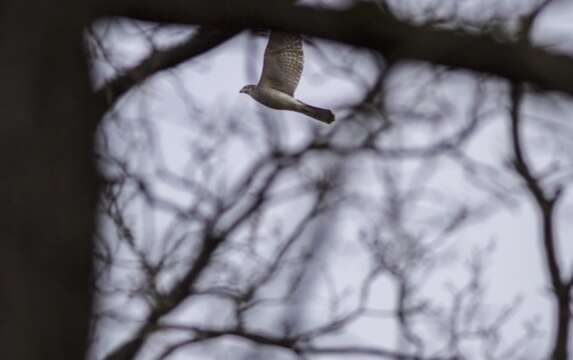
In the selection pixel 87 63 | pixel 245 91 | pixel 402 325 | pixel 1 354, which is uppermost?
pixel 87 63

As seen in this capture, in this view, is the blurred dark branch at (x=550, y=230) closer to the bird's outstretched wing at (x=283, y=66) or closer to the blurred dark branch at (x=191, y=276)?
the blurred dark branch at (x=191, y=276)

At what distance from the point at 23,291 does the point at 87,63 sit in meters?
0.55

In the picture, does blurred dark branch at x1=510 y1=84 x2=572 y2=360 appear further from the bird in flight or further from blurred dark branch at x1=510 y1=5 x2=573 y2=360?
the bird in flight

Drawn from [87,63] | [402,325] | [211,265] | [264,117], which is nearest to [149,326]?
[211,265]

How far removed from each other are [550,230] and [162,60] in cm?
430

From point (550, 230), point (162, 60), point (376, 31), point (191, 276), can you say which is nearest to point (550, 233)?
point (550, 230)

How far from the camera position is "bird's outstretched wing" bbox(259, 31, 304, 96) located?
392 centimetres

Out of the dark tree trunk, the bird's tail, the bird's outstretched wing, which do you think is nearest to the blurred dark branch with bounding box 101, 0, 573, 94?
the dark tree trunk

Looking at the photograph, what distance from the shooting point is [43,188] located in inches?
87.3

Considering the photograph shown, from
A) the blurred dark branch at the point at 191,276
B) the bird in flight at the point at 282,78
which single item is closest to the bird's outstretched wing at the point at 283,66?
the bird in flight at the point at 282,78

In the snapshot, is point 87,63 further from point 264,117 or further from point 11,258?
point 264,117

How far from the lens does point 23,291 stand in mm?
2146

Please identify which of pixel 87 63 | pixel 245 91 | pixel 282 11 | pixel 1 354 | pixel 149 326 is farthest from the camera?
pixel 149 326

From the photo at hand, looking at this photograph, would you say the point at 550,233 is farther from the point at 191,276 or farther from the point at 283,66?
the point at 283,66
